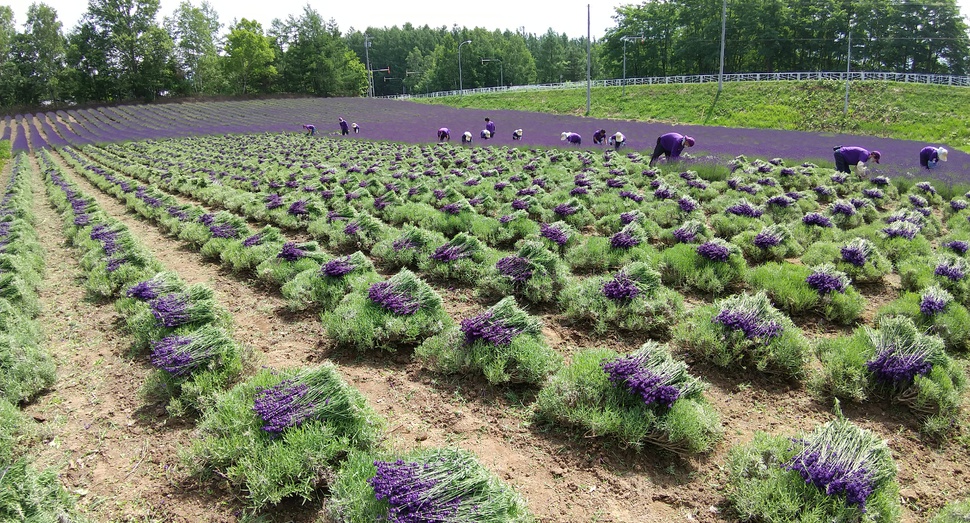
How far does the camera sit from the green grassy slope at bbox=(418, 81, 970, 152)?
34.2 m

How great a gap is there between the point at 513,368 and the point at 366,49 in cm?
8313

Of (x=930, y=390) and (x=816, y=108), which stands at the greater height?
(x=816, y=108)

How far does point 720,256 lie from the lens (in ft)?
24.4

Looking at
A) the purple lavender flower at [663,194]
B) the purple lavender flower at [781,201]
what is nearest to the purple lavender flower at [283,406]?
the purple lavender flower at [663,194]

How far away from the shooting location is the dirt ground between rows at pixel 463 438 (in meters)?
3.56

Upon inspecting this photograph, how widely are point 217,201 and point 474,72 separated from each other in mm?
86265

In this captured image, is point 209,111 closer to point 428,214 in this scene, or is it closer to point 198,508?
point 428,214

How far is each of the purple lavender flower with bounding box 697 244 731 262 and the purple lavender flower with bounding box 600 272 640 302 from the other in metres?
1.89

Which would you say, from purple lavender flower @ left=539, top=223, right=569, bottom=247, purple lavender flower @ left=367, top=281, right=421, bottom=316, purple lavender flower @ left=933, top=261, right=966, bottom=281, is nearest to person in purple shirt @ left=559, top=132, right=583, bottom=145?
purple lavender flower @ left=539, top=223, right=569, bottom=247

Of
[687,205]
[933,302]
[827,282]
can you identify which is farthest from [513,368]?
[687,205]

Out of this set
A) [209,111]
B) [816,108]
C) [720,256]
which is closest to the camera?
[720,256]

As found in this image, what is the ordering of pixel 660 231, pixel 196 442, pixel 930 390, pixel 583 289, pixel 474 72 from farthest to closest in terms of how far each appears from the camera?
1. pixel 474 72
2. pixel 660 231
3. pixel 583 289
4. pixel 930 390
5. pixel 196 442

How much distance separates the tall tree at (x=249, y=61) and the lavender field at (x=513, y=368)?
3167 inches

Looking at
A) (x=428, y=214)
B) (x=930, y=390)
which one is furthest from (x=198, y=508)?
(x=428, y=214)
